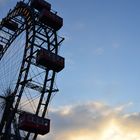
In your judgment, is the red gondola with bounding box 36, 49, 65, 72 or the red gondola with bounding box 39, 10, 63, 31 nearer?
the red gondola with bounding box 36, 49, 65, 72

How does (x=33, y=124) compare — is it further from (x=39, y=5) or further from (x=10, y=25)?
(x=10, y=25)

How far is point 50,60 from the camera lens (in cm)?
4419

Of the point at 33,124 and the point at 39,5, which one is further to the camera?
the point at 39,5

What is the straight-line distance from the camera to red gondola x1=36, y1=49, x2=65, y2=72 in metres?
43.7

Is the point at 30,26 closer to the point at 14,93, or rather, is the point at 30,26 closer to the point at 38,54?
the point at 38,54

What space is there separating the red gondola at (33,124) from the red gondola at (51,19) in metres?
13.6

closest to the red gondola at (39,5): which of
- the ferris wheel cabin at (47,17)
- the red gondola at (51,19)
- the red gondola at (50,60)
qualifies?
the ferris wheel cabin at (47,17)

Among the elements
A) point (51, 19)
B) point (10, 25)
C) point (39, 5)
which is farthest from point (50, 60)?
point (10, 25)

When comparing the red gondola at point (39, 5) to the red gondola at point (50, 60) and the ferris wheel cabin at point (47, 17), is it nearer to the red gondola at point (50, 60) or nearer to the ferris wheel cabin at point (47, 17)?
the ferris wheel cabin at point (47, 17)

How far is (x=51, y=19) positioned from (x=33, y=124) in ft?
49.7

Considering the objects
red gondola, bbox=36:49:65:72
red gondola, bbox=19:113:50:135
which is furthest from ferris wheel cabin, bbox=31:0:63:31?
red gondola, bbox=19:113:50:135

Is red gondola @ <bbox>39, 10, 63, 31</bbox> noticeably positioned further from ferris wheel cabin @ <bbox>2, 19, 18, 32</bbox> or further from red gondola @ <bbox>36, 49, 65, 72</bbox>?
ferris wheel cabin @ <bbox>2, 19, 18, 32</bbox>

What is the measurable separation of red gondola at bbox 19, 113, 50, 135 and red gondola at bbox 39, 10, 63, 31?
1358cm

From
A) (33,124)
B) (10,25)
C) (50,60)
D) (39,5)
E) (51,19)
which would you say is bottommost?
(33,124)
